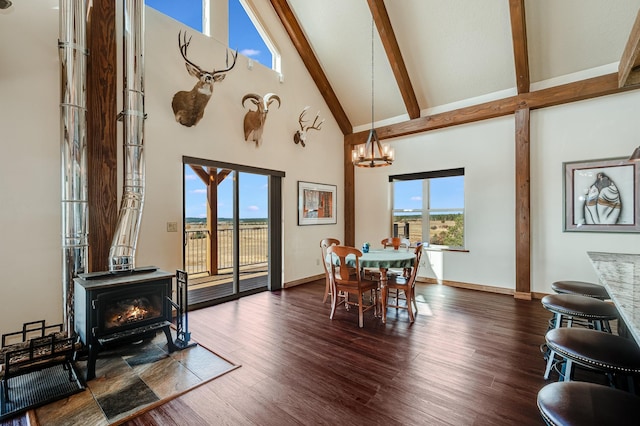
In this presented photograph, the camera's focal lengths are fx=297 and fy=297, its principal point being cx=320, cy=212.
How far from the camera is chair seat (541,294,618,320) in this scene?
2096 millimetres

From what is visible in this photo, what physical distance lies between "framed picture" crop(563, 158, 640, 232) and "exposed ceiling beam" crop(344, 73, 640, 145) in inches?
38.7

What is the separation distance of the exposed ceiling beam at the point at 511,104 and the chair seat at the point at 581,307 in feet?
11.7

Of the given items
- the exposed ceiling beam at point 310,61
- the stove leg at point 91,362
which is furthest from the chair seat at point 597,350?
the exposed ceiling beam at point 310,61

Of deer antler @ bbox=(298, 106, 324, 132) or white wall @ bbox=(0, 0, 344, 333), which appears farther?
deer antler @ bbox=(298, 106, 324, 132)

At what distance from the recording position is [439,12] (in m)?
4.46

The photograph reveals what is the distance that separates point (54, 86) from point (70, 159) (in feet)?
3.20

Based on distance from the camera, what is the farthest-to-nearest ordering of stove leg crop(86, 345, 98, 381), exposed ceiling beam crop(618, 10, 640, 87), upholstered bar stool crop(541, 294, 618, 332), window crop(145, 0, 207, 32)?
window crop(145, 0, 207, 32) → exposed ceiling beam crop(618, 10, 640, 87) → stove leg crop(86, 345, 98, 381) → upholstered bar stool crop(541, 294, 618, 332)

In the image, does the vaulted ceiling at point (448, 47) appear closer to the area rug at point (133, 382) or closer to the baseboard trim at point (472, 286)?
the baseboard trim at point (472, 286)

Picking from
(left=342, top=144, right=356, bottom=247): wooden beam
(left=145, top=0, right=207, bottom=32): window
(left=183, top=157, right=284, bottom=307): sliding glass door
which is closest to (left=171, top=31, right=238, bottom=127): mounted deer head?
(left=145, top=0, right=207, bottom=32): window

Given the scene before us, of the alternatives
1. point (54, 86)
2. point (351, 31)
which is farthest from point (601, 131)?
point (54, 86)

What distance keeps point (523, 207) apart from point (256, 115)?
14.8ft

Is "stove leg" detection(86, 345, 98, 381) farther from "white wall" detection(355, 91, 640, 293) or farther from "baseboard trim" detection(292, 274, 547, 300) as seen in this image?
"white wall" detection(355, 91, 640, 293)

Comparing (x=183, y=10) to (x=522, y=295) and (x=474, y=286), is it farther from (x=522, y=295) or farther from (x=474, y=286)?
(x=522, y=295)

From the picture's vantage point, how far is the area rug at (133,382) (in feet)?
6.53
